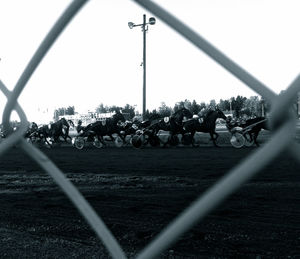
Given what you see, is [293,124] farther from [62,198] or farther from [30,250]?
[62,198]

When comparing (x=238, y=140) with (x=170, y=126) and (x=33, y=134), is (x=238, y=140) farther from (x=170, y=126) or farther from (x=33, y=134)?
(x=33, y=134)

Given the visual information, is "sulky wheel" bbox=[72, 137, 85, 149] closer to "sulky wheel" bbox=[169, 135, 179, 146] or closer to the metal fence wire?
"sulky wheel" bbox=[169, 135, 179, 146]

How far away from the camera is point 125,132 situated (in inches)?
774

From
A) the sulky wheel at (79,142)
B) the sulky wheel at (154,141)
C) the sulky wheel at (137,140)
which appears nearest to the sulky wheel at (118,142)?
the sulky wheel at (79,142)

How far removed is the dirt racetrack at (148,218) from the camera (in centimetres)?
329

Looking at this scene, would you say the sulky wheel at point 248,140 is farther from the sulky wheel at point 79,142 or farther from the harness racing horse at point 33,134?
the harness racing horse at point 33,134

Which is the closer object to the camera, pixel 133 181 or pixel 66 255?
pixel 66 255

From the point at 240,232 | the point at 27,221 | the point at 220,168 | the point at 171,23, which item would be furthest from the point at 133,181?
the point at 171,23

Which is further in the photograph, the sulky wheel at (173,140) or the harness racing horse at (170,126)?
the sulky wheel at (173,140)

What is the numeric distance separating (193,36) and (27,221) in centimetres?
387

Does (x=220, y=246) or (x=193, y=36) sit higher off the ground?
(x=193, y=36)

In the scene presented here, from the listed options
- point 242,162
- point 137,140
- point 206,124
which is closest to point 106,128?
point 137,140

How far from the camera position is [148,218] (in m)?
4.28

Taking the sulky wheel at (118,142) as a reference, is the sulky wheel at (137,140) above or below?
above
